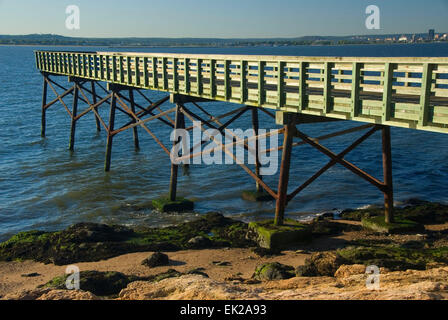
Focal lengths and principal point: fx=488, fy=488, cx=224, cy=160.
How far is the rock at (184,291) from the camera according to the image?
662cm

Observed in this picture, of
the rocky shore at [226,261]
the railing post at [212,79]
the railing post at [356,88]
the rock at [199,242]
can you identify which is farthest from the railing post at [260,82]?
the rock at [199,242]

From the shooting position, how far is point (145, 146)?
2728 centimetres

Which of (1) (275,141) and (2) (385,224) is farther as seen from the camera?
(1) (275,141)

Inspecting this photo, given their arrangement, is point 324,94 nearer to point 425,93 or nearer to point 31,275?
point 425,93

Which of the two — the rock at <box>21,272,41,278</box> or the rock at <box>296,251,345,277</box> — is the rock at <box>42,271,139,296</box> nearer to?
the rock at <box>21,272,41,278</box>

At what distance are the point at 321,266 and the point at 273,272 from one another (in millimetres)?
917

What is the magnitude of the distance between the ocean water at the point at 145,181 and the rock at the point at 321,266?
5.87 m

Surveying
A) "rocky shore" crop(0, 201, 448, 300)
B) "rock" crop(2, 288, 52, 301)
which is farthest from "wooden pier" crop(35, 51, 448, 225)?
"rock" crop(2, 288, 52, 301)

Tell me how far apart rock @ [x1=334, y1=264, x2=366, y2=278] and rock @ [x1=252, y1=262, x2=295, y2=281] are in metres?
0.98

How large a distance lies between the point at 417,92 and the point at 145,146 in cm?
2035
